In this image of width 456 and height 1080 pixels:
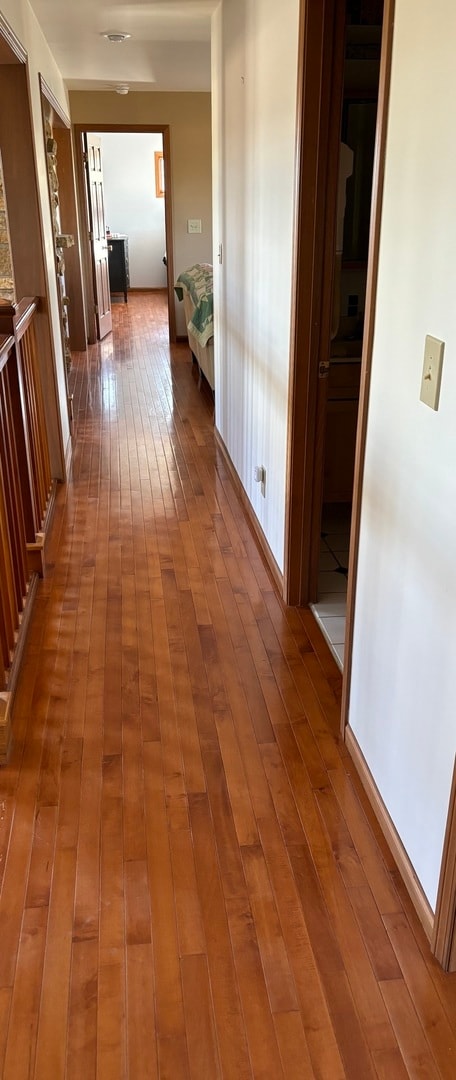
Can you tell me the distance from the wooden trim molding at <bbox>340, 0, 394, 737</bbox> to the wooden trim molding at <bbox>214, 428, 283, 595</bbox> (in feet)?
3.18

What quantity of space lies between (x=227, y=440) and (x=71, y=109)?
14.5 ft

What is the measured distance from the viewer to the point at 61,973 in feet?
5.65

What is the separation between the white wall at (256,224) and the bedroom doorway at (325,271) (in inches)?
5.5

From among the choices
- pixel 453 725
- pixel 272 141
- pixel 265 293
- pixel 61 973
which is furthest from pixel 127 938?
pixel 272 141

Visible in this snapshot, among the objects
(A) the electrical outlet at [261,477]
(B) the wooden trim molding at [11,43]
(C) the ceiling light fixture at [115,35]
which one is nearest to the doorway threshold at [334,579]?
(A) the electrical outlet at [261,477]

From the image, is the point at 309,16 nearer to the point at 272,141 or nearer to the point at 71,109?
the point at 272,141

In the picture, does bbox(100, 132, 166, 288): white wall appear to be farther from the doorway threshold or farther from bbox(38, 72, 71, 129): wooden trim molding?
the doorway threshold

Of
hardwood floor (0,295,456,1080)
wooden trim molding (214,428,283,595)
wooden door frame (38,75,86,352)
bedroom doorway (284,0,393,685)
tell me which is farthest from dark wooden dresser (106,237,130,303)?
hardwood floor (0,295,456,1080)

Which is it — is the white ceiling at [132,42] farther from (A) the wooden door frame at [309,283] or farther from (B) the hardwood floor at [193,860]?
(B) the hardwood floor at [193,860]

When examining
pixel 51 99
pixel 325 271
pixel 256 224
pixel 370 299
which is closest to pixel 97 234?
pixel 51 99

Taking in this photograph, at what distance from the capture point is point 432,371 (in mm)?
1566

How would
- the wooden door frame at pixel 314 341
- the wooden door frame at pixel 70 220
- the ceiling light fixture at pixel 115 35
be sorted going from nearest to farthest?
the wooden door frame at pixel 314 341, the ceiling light fixture at pixel 115 35, the wooden door frame at pixel 70 220

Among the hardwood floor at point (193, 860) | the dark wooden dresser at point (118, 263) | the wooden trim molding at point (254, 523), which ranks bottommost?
the hardwood floor at point (193, 860)

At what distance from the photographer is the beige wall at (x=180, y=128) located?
24.8 ft
